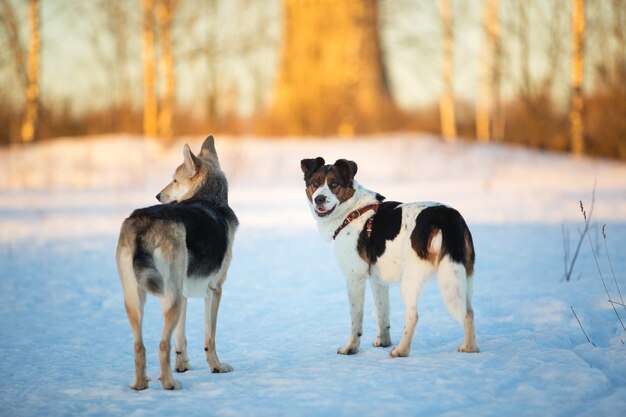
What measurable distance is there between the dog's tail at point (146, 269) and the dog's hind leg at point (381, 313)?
210cm

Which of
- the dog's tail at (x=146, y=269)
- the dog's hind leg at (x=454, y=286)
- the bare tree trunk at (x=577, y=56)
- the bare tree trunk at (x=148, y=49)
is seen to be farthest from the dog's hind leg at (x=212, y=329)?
the bare tree trunk at (x=577, y=56)

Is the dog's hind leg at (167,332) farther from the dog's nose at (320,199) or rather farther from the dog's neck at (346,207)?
the dog's neck at (346,207)

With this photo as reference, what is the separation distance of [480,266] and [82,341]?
5435mm

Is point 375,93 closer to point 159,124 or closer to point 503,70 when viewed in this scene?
point 503,70

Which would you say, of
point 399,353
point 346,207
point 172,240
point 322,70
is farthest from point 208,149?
point 322,70

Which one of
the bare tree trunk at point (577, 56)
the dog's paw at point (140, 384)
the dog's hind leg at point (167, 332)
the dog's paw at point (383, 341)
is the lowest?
the dog's paw at point (383, 341)

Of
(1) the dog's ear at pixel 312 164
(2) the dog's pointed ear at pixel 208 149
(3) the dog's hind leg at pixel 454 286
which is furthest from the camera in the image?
(2) the dog's pointed ear at pixel 208 149

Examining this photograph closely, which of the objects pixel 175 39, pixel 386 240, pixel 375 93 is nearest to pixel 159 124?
pixel 175 39

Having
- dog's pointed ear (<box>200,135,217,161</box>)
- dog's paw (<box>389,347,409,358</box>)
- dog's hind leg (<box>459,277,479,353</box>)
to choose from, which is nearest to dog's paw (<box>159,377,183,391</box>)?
dog's paw (<box>389,347,409,358</box>)

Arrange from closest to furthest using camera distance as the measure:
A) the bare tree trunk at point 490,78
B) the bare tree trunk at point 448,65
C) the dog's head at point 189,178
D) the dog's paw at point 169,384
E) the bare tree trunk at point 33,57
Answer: the dog's paw at point 169,384, the dog's head at point 189,178, the bare tree trunk at point 33,57, the bare tree trunk at point 448,65, the bare tree trunk at point 490,78

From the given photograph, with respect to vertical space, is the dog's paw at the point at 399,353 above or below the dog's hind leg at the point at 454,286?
below

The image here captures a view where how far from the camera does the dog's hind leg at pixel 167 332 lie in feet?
13.7

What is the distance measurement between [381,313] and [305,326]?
107 centimetres

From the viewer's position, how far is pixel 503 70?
26312 mm
